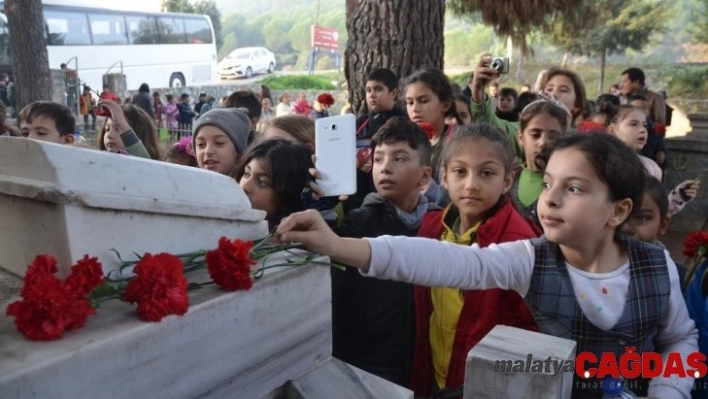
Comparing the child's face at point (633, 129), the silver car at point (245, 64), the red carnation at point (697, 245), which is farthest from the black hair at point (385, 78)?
the silver car at point (245, 64)

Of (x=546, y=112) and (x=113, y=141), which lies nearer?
(x=546, y=112)

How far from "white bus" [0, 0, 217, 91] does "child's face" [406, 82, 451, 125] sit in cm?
1705

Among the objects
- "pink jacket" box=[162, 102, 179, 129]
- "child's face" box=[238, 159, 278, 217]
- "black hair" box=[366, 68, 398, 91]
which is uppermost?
"black hair" box=[366, 68, 398, 91]

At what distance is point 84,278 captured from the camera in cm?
110

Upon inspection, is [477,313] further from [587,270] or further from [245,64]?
[245,64]

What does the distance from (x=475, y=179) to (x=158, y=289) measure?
4.32 ft

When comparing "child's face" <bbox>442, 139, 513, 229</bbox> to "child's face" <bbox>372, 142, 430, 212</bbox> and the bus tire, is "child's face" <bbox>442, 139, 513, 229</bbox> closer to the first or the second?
"child's face" <bbox>372, 142, 430, 212</bbox>

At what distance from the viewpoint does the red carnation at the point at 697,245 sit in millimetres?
2133

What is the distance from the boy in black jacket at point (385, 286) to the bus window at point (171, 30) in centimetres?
2303

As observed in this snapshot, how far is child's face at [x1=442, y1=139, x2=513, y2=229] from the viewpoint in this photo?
211 centimetres

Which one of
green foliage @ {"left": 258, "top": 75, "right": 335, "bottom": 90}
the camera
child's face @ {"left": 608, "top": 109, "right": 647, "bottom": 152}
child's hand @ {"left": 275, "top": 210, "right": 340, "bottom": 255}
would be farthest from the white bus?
child's hand @ {"left": 275, "top": 210, "right": 340, "bottom": 255}

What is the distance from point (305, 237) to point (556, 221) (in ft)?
2.29

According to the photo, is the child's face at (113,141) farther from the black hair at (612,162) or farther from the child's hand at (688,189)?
the child's hand at (688,189)

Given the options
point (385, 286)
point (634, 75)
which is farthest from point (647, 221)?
point (634, 75)
